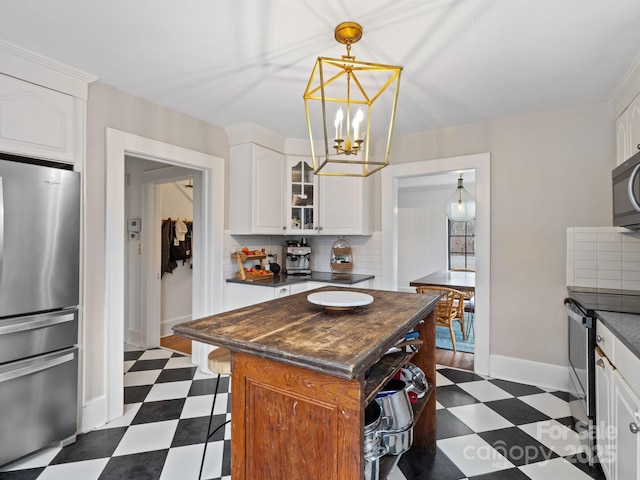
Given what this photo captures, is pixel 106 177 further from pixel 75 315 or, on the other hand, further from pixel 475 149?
pixel 475 149

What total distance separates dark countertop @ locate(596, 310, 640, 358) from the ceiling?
4.83 ft

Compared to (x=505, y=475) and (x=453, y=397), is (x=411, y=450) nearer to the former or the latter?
(x=505, y=475)

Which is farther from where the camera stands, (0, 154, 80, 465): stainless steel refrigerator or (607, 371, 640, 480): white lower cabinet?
(0, 154, 80, 465): stainless steel refrigerator

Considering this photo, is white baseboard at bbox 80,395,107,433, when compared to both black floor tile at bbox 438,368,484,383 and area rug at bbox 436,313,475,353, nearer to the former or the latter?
black floor tile at bbox 438,368,484,383

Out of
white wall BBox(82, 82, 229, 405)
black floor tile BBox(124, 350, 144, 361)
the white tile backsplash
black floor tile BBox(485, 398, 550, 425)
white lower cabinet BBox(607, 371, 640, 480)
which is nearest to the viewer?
white lower cabinet BBox(607, 371, 640, 480)

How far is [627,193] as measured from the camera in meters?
1.78

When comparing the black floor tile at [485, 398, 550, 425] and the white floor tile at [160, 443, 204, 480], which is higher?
the black floor tile at [485, 398, 550, 425]

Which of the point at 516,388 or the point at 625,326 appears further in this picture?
the point at 516,388

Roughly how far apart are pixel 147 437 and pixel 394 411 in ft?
5.54

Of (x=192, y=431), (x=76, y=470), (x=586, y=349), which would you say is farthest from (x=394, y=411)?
(x=76, y=470)

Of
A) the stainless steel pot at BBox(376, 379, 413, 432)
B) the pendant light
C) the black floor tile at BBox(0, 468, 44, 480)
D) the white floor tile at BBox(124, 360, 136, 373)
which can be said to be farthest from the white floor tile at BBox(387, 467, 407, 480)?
the pendant light

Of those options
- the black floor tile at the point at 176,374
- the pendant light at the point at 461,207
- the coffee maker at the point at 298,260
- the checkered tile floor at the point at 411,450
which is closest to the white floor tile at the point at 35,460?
the checkered tile floor at the point at 411,450

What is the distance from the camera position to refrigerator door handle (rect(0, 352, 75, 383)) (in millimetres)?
1794

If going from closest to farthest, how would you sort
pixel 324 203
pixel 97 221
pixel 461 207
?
pixel 97 221 → pixel 324 203 → pixel 461 207
